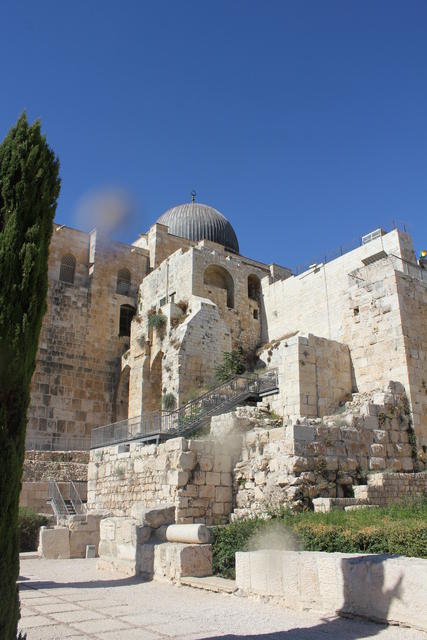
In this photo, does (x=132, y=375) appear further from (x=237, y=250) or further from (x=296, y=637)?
(x=296, y=637)

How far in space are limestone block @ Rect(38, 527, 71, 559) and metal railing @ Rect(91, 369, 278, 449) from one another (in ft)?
11.2

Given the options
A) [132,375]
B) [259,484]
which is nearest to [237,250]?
[132,375]

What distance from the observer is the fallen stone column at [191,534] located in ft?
26.6

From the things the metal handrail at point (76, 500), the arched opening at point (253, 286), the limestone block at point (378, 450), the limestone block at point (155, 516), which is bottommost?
the limestone block at point (155, 516)

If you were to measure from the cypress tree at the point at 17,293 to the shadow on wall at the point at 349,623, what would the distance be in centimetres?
208

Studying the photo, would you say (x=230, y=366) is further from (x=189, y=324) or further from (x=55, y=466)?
(x=55, y=466)

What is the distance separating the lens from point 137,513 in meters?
9.63

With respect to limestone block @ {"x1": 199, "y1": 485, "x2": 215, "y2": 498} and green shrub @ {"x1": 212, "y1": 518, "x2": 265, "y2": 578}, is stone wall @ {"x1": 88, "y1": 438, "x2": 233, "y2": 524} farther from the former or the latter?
green shrub @ {"x1": 212, "y1": 518, "x2": 265, "y2": 578}

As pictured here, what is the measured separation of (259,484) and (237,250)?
2055 centimetres

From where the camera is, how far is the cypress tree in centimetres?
409

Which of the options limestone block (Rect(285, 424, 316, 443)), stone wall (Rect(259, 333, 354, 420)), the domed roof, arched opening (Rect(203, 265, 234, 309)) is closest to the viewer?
limestone block (Rect(285, 424, 316, 443))

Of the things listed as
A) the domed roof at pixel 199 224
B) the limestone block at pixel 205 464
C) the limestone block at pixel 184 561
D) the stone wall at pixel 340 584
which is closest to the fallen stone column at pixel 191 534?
the limestone block at pixel 184 561

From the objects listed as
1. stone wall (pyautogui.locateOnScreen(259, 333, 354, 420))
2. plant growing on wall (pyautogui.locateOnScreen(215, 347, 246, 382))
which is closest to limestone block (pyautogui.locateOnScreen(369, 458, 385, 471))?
stone wall (pyautogui.locateOnScreen(259, 333, 354, 420))

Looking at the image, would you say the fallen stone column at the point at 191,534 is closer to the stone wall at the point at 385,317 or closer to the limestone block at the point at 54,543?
the limestone block at the point at 54,543
